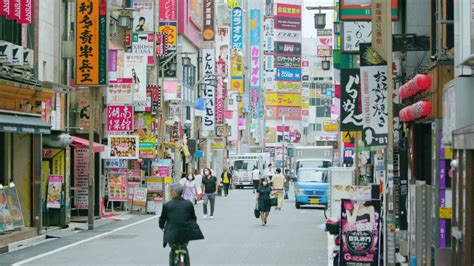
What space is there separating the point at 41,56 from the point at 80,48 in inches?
97.2

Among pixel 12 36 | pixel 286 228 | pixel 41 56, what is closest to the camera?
pixel 12 36

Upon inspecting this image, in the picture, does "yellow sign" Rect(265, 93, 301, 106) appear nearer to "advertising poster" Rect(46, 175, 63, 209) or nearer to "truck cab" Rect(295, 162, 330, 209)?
"truck cab" Rect(295, 162, 330, 209)

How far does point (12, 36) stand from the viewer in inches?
1181

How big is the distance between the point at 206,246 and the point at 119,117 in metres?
16.5

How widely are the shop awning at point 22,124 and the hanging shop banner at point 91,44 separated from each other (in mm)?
4606

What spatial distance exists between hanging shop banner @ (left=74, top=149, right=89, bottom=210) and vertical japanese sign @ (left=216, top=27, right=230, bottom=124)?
126 ft

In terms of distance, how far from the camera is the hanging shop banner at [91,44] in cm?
3306

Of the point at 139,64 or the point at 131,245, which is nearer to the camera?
the point at 131,245

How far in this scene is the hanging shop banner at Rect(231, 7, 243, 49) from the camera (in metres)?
115

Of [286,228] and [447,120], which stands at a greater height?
[447,120]

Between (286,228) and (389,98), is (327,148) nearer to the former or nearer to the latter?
(286,228)

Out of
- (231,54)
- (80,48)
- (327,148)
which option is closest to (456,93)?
(80,48)

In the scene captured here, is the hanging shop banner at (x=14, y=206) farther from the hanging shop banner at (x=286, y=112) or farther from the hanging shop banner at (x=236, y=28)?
the hanging shop banner at (x=286, y=112)

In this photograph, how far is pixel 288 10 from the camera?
546 ft
